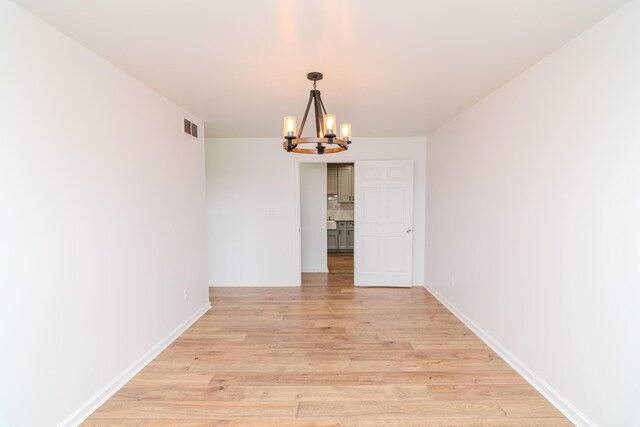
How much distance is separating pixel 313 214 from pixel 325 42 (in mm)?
3986

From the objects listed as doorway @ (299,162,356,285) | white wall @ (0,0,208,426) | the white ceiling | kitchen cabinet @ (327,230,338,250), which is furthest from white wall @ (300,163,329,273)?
white wall @ (0,0,208,426)

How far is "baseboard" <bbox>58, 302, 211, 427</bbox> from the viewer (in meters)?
1.90

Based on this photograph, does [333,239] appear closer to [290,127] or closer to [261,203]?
[261,203]

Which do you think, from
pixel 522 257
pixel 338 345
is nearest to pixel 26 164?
pixel 338 345

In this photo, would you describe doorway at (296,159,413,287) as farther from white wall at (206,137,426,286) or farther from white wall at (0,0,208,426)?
white wall at (0,0,208,426)

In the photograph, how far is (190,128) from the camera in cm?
348

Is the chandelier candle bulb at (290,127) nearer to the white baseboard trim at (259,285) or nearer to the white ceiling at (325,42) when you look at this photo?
the white ceiling at (325,42)

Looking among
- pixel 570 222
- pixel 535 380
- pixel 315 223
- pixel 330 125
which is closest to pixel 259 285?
pixel 315 223

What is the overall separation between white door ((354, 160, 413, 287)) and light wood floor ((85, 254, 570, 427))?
3.67ft

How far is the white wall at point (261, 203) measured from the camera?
4.85 meters

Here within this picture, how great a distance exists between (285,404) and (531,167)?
252 cm

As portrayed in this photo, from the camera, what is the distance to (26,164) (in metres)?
1.62

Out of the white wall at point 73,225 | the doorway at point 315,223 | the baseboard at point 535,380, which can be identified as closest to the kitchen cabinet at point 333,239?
the doorway at point 315,223

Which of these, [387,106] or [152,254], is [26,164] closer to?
[152,254]
